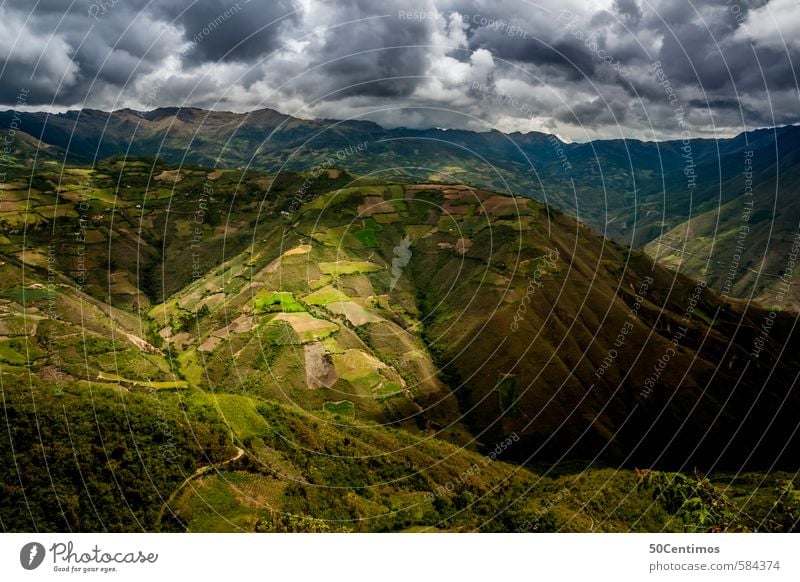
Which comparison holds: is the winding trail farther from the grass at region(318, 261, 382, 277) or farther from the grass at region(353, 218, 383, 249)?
the grass at region(353, 218, 383, 249)

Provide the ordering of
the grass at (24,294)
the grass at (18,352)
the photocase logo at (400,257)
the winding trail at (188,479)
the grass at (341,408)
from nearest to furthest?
the winding trail at (188,479)
the grass at (18,352)
the grass at (341,408)
the grass at (24,294)
the photocase logo at (400,257)

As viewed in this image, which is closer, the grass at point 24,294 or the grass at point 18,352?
the grass at point 18,352

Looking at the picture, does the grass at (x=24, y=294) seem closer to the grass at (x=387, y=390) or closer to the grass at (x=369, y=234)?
the grass at (x=387, y=390)

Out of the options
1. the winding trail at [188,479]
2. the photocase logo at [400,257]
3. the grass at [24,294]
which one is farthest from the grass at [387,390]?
the grass at [24,294]

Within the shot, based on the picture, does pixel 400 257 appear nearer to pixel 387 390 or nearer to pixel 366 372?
pixel 366 372

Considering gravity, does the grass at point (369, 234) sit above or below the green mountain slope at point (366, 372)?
above
